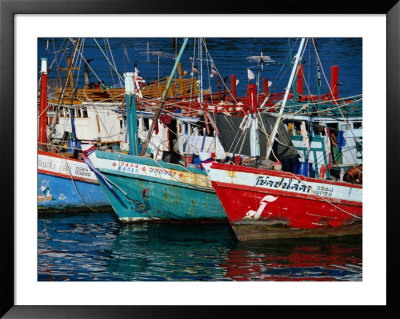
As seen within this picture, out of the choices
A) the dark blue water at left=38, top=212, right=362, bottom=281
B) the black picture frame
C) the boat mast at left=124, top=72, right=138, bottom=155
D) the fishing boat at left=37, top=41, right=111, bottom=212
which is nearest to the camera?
the black picture frame

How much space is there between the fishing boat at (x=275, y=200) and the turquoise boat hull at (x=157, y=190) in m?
0.16

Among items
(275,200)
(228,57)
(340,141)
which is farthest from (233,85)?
(275,200)

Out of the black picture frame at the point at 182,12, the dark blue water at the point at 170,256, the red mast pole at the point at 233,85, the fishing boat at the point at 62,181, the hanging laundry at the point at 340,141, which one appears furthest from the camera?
the red mast pole at the point at 233,85

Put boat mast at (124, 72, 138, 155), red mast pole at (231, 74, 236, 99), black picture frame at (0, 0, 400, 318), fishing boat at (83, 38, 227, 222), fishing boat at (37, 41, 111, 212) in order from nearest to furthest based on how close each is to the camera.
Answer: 1. black picture frame at (0, 0, 400, 318)
2. fishing boat at (37, 41, 111, 212)
3. red mast pole at (231, 74, 236, 99)
4. boat mast at (124, 72, 138, 155)
5. fishing boat at (83, 38, 227, 222)

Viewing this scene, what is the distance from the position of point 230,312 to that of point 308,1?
2.38m

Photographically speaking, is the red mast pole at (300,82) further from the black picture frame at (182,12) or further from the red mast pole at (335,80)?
the black picture frame at (182,12)

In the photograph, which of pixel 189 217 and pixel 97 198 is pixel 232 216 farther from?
pixel 97 198

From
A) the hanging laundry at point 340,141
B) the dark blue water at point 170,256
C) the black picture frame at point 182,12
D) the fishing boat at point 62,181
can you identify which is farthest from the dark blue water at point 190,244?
the hanging laundry at point 340,141

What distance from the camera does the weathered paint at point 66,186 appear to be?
4.70 meters

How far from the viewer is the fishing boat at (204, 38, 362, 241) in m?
5.05

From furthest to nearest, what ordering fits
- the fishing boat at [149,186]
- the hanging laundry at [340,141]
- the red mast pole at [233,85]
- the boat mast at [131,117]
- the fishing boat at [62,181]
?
the fishing boat at [149,186]
the boat mast at [131,117]
the red mast pole at [233,85]
the hanging laundry at [340,141]
the fishing boat at [62,181]

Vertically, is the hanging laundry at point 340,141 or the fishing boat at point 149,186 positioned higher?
the hanging laundry at point 340,141

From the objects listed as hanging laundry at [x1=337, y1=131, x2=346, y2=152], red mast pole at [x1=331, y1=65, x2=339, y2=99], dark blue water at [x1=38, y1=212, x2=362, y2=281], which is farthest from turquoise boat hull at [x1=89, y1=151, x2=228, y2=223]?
red mast pole at [x1=331, y1=65, x2=339, y2=99]

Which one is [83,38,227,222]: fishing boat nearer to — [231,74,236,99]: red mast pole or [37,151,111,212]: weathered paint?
[37,151,111,212]: weathered paint
